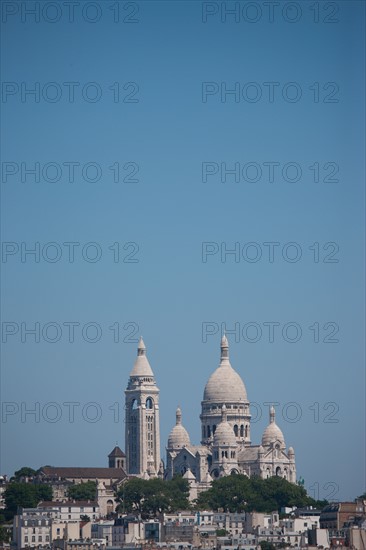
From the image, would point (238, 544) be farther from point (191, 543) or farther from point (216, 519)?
point (216, 519)

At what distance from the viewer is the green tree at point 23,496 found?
185m

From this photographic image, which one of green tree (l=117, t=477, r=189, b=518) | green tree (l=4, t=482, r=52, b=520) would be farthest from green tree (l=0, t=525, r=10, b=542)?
green tree (l=117, t=477, r=189, b=518)

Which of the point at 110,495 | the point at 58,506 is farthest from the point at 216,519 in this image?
the point at 110,495

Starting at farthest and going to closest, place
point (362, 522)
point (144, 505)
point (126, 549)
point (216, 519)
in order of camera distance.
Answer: point (144, 505) < point (216, 519) < point (362, 522) < point (126, 549)

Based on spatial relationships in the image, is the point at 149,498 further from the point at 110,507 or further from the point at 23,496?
the point at 23,496

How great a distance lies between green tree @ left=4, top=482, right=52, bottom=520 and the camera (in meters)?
185

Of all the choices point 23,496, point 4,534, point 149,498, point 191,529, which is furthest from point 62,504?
point 191,529

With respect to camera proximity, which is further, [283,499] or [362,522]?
[283,499]

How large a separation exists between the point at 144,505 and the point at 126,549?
122ft

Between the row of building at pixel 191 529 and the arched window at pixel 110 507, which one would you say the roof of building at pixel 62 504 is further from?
the arched window at pixel 110 507

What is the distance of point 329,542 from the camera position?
156 m

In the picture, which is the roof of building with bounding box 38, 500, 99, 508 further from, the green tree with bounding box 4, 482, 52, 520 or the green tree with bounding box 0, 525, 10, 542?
the green tree with bounding box 0, 525, 10, 542

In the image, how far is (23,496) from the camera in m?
188

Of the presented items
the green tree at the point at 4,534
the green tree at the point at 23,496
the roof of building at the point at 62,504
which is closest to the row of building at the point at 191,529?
the roof of building at the point at 62,504
